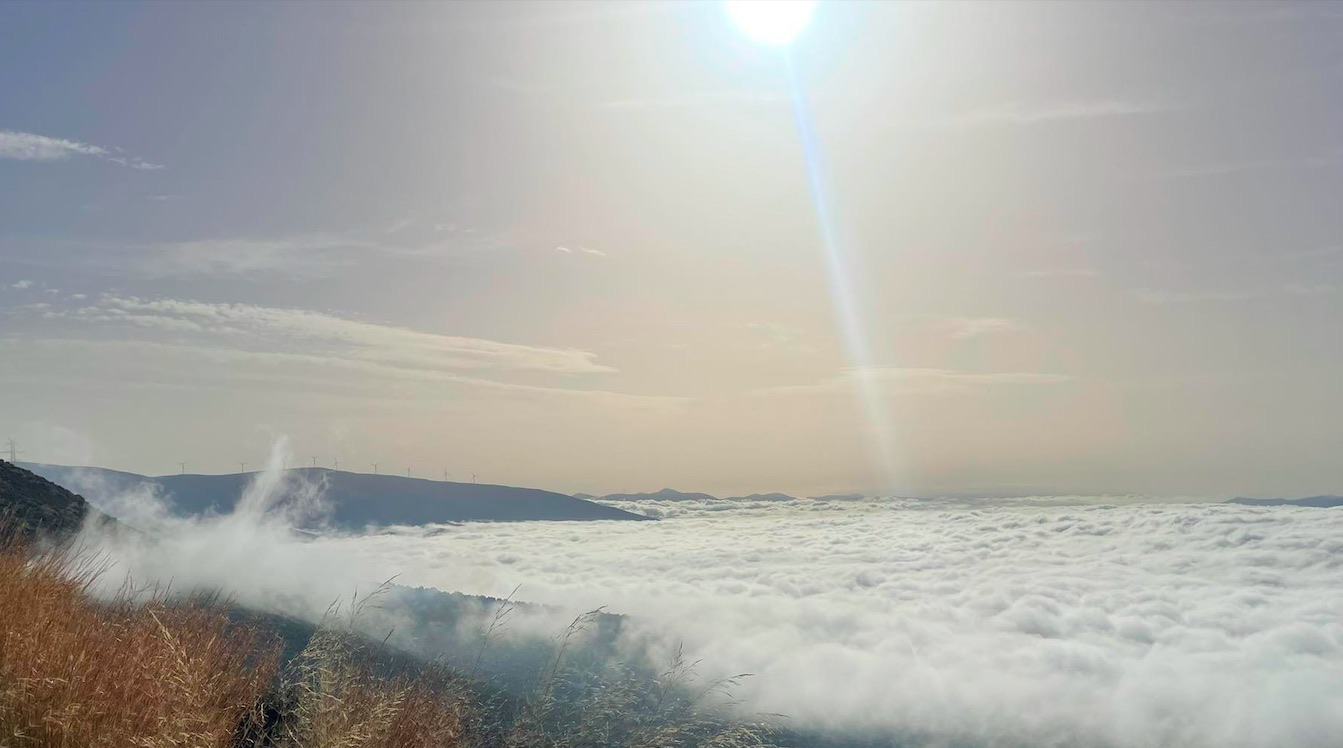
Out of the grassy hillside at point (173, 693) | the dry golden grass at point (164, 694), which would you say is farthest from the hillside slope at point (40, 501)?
the dry golden grass at point (164, 694)

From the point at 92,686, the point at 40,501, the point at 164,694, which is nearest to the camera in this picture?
the point at 92,686

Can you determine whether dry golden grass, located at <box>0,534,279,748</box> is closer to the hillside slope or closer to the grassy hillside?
the grassy hillside

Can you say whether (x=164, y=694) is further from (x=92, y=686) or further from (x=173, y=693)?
(x=92, y=686)

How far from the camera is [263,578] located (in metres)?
48.3

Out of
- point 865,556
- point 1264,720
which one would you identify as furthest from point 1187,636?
point 865,556

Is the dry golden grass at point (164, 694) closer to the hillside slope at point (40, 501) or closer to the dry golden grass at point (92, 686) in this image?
the dry golden grass at point (92, 686)

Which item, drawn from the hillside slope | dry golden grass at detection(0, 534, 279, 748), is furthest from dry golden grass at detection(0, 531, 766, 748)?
the hillside slope

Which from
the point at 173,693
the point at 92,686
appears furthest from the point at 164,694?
the point at 92,686

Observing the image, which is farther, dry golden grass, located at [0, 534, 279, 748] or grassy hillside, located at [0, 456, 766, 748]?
grassy hillside, located at [0, 456, 766, 748]

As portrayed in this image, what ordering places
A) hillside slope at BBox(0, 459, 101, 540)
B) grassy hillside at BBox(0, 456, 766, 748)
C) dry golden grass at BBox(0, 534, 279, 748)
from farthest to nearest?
hillside slope at BBox(0, 459, 101, 540), grassy hillside at BBox(0, 456, 766, 748), dry golden grass at BBox(0, 534, 279, 748)

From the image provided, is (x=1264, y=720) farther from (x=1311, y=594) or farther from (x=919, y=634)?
(x=919, y=634)

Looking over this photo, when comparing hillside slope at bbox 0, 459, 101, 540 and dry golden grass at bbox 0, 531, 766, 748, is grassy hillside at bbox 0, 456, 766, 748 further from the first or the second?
hillside slope at bbox 0, 459, 101, 540

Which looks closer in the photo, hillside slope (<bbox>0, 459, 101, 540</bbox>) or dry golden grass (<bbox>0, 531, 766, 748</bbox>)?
dry golden grass (<bbox>0, 531, 766, 748</bbox>)

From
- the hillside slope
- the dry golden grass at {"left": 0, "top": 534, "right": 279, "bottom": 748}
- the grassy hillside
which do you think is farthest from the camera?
the hillside slope
